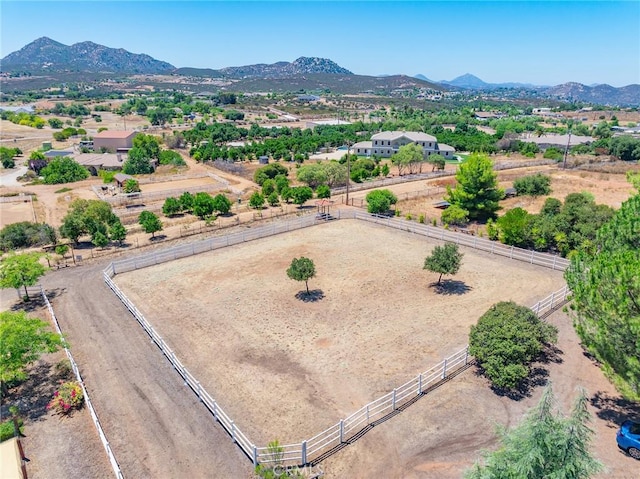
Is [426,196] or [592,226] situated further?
[426,196]

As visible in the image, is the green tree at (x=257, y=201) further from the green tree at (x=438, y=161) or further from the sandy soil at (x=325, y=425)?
the green tree at (x=438, y=161)

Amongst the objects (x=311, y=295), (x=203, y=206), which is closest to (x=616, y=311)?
(x=311, y=295)

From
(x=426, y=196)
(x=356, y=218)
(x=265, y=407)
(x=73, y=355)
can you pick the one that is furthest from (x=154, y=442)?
(x=426, y=196)

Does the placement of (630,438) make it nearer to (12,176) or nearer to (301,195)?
(301,195)

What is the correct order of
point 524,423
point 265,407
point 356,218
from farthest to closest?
point 356,218
point 265,407
point 524,423

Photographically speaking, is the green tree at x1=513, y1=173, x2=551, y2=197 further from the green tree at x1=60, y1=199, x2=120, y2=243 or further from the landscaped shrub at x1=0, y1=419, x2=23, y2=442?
the landscaped shrub at x1=0, y1=419, x2=23, y2=442

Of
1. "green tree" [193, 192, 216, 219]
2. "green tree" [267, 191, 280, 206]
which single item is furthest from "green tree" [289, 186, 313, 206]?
"green tree" [193, 192, 216, 219]

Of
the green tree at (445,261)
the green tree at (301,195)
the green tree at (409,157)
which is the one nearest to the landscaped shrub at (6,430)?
the green tree at (445,261)

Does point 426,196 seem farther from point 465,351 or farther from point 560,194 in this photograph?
point 465,351
